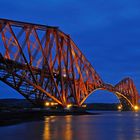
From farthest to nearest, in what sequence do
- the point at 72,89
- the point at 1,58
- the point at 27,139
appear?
1. the point at 72,89
2. the point at 1,58
3. the point at 27,139

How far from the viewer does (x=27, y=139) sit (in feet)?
147

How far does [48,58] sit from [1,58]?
22022 millimetres

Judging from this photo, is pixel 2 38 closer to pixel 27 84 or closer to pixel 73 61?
pixel 27 84

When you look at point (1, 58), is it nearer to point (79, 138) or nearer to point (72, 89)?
point (72, 89)

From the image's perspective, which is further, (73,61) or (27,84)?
(73,61)

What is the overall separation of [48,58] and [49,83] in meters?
6.88

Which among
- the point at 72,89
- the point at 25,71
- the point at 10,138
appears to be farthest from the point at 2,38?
the point at 10,138

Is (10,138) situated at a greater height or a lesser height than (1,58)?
lesser

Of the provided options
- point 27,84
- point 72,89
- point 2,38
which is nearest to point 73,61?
point 72,89

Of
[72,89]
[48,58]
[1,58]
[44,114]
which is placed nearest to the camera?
[1,58]

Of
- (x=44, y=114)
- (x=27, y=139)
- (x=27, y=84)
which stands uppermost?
(x=27, y=84)

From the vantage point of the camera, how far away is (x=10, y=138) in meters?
45.3

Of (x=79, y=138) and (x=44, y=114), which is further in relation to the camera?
(x=44, y=114)

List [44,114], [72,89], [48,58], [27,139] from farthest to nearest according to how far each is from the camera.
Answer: [72,89] → [48,58] → [44,114] → [27,139]
